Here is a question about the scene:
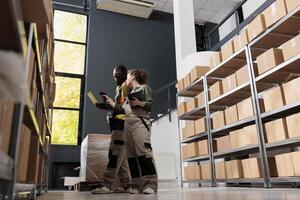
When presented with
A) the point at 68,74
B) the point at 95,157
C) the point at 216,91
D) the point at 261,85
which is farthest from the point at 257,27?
the point at 68,74

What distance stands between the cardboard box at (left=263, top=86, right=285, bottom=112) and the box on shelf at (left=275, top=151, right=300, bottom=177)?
0.55 m

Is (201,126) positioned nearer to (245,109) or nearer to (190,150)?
(190,150)

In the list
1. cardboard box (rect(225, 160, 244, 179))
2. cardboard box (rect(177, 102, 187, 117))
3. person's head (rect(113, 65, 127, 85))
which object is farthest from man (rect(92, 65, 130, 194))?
cardboard box (rect(177, 102, 187, 117))

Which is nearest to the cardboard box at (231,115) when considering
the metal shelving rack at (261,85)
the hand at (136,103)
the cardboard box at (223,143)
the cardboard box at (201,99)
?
the metal shelving rack at (261,85)

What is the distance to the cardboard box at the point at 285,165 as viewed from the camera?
2807 mm

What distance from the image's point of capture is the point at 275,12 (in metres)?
3.30

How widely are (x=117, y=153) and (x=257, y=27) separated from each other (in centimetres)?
227

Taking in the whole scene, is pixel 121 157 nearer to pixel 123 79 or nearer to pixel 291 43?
pixel 123 79

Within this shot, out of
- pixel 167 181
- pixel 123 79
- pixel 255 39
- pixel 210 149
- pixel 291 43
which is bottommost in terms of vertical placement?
pixel 167 181

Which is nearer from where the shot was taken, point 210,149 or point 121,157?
point 121,157

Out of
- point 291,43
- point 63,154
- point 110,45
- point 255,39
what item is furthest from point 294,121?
point 110,45

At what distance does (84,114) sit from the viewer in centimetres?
788

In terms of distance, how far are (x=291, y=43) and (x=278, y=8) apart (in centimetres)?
51

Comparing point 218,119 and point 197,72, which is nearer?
point 218,119
